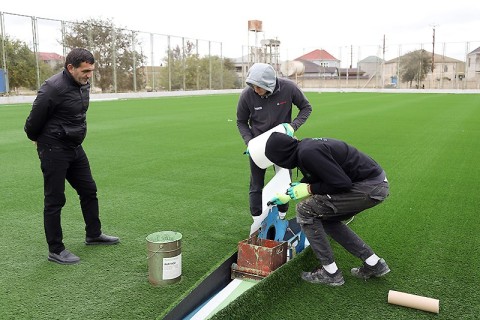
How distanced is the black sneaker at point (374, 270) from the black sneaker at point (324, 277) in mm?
218

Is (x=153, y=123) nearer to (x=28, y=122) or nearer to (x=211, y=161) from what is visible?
(x=211, y=161)

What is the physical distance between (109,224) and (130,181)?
7.07 feet

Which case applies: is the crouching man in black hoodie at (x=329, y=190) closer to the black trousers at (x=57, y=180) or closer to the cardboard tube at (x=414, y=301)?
the cardboard tube at (x=414, y=301)

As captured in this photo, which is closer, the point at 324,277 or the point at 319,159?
the point at 319,159

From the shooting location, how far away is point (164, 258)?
382 cm

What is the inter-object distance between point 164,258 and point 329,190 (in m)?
1.45

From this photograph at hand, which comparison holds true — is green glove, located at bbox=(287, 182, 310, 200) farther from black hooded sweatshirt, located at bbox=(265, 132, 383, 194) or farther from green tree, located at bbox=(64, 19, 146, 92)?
green tree, located at bbox=(64, 19, 146, 92)

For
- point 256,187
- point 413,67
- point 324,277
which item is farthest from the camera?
point 413,67

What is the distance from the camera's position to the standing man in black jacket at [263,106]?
14.6 ft

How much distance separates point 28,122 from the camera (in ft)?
13.5

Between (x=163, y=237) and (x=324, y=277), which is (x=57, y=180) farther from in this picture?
(x=324, y=277)

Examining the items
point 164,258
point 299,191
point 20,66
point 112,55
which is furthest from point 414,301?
point 112,55

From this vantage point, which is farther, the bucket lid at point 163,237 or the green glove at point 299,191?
the bucket lid at point 163,237

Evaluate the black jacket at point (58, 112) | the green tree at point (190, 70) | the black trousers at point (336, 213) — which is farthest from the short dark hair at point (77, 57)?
the green tree at point (190, 70)
